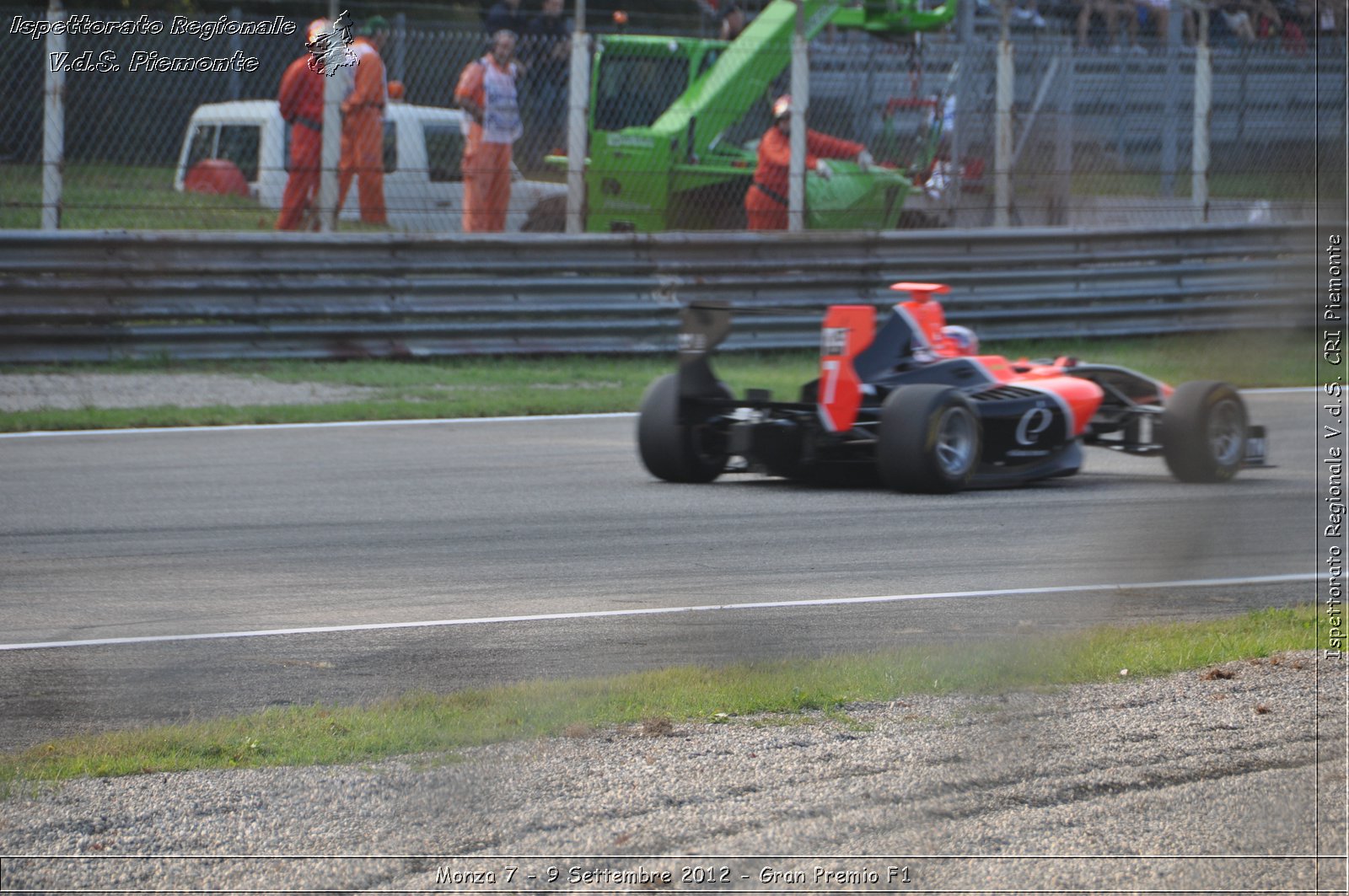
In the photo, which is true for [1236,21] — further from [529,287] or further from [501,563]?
[501,563]

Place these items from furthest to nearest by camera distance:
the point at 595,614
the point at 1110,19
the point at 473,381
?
the point at 1110,19 → the point at 473,381 → the point at 595,614

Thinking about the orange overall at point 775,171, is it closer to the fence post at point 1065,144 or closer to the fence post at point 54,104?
the fence post at point 1065,144

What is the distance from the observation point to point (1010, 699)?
313cm

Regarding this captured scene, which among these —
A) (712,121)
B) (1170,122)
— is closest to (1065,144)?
(1170,122)

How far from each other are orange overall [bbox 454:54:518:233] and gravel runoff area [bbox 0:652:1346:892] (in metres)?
9.15

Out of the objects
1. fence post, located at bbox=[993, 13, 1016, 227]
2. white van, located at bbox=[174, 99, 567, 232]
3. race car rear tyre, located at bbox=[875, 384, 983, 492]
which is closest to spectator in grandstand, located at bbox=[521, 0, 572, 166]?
white van, located at bbox=[174, 99, 567, 232]

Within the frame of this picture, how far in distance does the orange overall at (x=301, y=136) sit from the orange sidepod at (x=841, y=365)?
18.8ft

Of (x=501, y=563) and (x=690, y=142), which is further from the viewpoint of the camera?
(x=690, y=142)

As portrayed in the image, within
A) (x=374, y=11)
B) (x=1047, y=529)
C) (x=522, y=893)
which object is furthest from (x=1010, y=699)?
(x=374, y=11)

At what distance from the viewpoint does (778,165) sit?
1360 cm

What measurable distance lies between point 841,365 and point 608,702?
3.70 metres

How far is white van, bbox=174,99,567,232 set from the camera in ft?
39.7

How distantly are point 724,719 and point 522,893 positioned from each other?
1.34 metres

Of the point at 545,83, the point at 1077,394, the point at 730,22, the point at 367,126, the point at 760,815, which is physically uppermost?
the point at 730,22
